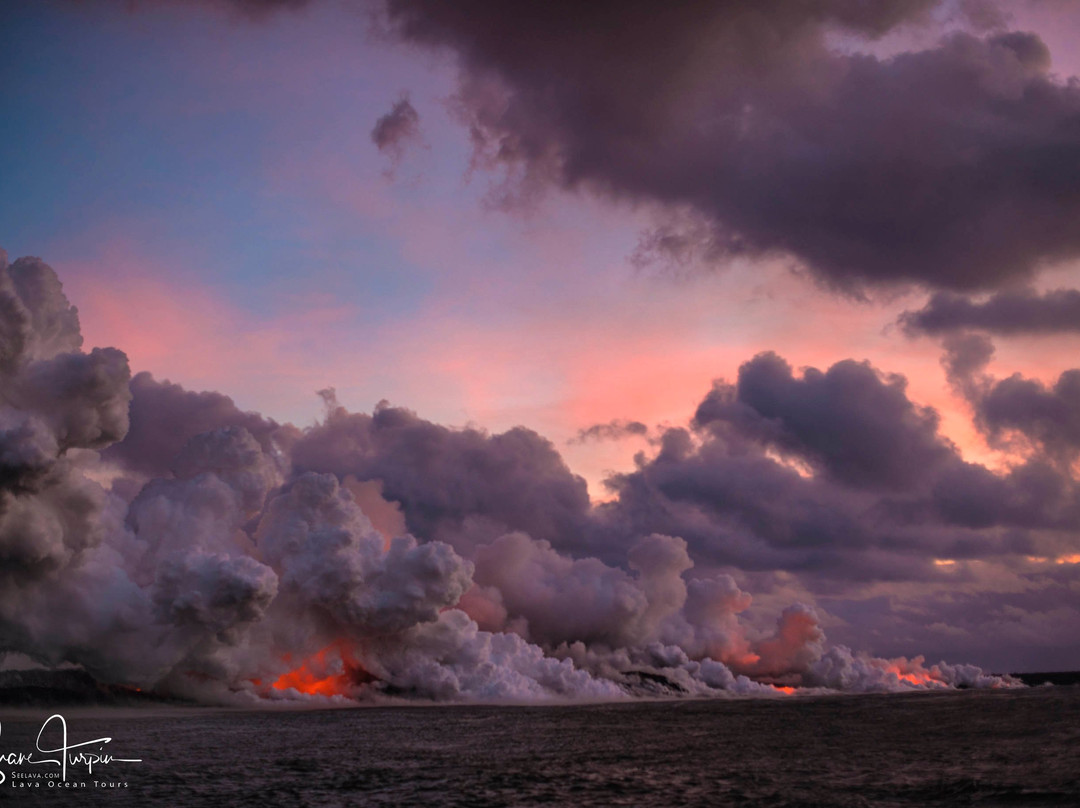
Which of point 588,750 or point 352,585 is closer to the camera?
point 588,750

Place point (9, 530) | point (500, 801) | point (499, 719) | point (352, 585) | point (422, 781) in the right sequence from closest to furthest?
point (500, 801), point (422, 781), point (9, 530), point (499, 719), point (352, 585)

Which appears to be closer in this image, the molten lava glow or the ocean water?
the ocean water

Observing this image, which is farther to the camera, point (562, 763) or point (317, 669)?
point (317, 669)

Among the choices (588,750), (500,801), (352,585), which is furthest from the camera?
(352,585)

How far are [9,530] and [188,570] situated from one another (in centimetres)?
2941

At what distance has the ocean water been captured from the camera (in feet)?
197

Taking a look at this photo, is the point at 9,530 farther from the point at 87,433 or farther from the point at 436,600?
the point at 436,600

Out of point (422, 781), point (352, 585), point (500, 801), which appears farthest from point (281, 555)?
point (500, 801)

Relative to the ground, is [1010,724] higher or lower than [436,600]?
lower

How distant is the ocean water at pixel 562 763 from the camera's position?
60.2 meters

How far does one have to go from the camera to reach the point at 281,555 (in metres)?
179

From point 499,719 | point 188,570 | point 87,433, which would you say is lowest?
point 499,719

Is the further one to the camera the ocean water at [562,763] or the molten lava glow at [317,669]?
the molten lava glow at [317,669]

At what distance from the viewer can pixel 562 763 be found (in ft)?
274
